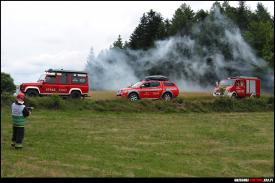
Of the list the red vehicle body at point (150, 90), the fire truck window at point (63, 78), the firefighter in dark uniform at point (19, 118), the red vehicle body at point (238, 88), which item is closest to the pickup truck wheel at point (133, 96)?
the red vehicle body at point (150, 90)

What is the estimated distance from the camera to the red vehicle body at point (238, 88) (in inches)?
→ 1435

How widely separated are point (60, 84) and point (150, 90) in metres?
5.98

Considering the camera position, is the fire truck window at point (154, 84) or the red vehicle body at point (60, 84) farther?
the fire truck window at point (154, 84)

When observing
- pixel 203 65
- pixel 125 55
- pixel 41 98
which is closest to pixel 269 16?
pixel 203 65

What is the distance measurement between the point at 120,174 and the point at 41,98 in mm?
15130

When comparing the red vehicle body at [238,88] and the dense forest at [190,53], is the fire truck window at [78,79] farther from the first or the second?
the dense forest at [190,53]

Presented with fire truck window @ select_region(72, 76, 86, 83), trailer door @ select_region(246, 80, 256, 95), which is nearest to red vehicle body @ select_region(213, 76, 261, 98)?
trailer door @ select_region(246, 80, 256, 95)

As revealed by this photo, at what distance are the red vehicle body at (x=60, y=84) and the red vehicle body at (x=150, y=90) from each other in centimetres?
280

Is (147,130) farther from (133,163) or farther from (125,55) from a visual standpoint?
(125,55)

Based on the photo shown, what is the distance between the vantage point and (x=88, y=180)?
11.8 meters

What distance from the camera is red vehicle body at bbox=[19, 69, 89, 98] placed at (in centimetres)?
2967

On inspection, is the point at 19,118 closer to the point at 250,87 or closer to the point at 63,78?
the point at 63,78

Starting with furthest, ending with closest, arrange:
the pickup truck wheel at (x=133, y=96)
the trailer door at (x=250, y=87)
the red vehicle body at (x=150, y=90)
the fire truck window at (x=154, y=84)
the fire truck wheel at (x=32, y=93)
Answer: the trailer door at (x=250, y=87) → the fire truck window at (x=154, y=84) → the red vehicle body at (x=150, y=90) → the pickup truck wheel at (x=133, y=96) → the fire truck wheel at (x=32, y=93)

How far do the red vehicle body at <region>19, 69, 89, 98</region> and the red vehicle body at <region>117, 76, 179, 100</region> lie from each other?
110 inches
